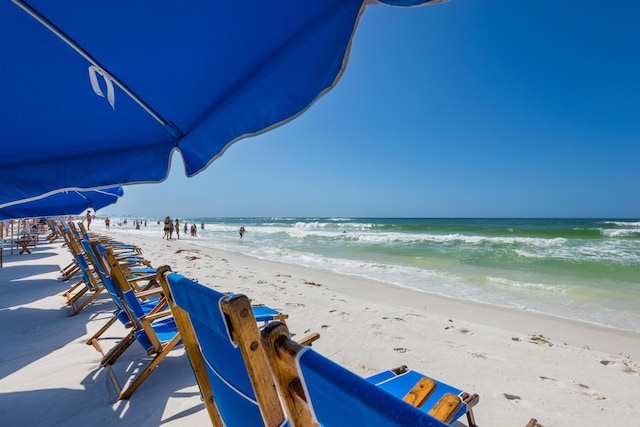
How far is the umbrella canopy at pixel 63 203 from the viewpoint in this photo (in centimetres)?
618

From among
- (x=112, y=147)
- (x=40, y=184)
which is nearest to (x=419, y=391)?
(x=112, y=147)

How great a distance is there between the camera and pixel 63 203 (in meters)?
7.28

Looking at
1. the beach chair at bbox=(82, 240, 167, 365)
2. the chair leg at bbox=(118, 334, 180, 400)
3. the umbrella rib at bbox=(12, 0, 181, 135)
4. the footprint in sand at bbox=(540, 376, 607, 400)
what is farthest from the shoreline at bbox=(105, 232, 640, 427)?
the umbrella rib at bbox=(12, 0, 181, 135)

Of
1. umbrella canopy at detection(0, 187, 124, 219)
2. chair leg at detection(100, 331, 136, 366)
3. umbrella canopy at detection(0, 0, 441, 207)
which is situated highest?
umbrella canopy at detection(0, 0, 441, 207)

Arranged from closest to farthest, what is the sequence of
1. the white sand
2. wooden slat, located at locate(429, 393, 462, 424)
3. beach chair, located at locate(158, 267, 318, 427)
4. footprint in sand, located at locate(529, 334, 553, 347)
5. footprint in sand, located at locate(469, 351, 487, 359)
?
1. beach chair, located at locate(158, 267, 318, 427)
2. wooden slat, located at locate(429, 393, 462, 424)
3. the white sand
4. footprint in sand, located at locate(469, 351, 487, 359)
5. footprint in sand, located at locate(529, 334, 553, 347)

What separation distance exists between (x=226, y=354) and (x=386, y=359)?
8.21 ft

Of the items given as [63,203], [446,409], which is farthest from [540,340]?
[63,203]

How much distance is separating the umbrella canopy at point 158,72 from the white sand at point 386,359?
172 cm

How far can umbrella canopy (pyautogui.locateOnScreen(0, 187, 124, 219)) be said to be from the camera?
6180 millimetres

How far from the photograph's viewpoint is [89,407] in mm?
2293

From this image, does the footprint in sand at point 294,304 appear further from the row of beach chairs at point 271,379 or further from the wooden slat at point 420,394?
the wooden slat at point 420,394

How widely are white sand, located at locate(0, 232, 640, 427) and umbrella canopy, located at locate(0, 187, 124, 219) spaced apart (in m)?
1.68

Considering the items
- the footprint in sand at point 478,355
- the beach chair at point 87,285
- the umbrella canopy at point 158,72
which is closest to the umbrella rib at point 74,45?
the umbrella canopy at point 158,72

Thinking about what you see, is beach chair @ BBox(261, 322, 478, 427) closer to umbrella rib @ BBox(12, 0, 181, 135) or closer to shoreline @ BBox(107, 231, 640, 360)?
umbrella rib @ BBox(12, 0, 181, 135)
